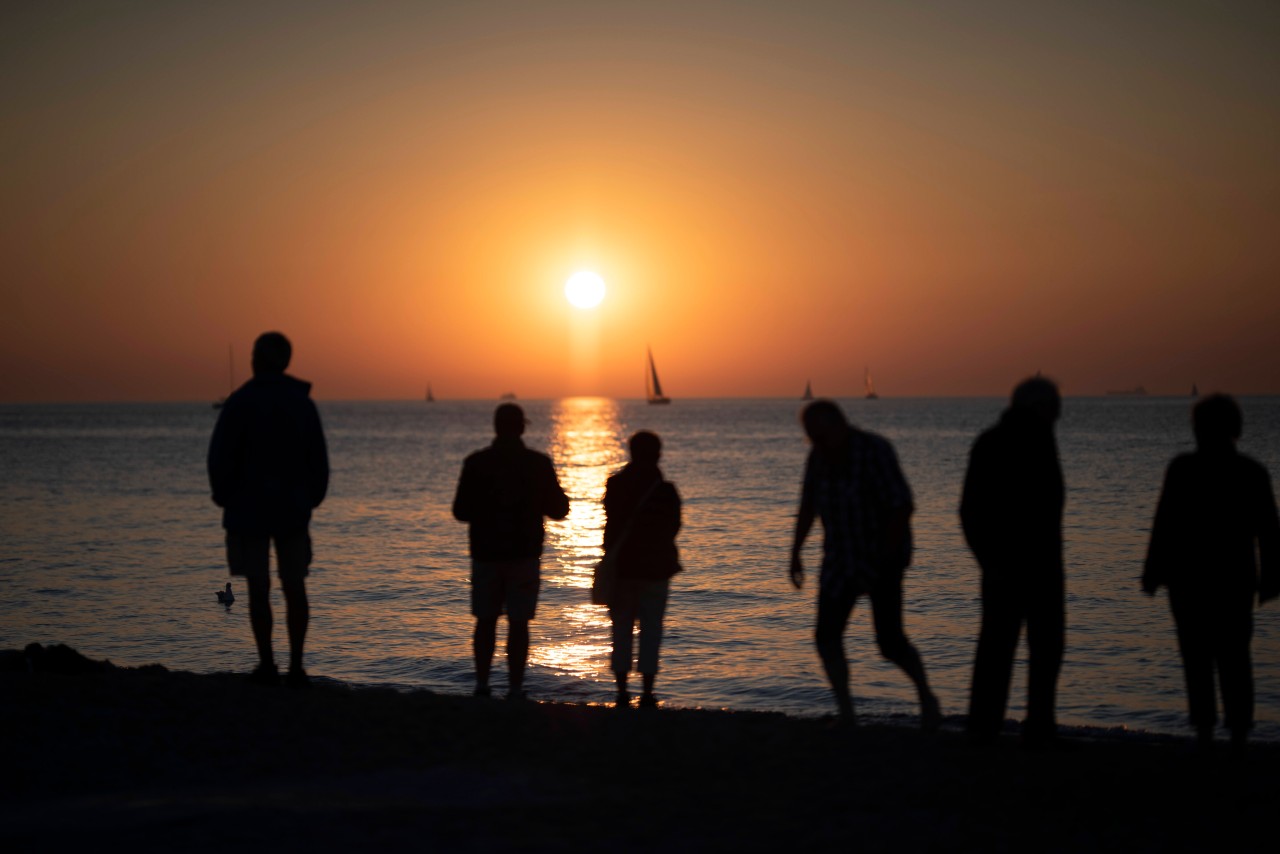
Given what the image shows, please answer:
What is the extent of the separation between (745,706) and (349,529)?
64.8ft

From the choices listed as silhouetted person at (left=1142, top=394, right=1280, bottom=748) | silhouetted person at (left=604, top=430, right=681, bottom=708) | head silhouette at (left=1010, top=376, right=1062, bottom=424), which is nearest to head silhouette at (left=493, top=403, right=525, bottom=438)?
silhouetted person at (left=604, top=430, right=681, bottom=708)

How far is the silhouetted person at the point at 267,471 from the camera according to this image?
22.7 ft

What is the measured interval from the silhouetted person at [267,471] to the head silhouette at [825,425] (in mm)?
2978

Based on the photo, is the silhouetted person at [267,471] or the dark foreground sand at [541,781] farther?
the silhouetted person at [267,471]

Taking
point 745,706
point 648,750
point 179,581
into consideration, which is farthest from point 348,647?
point 648,750

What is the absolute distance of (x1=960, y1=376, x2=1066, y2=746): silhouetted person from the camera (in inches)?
230

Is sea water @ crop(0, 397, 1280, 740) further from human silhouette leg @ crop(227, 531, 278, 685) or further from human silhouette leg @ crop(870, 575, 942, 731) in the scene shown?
human silhouette leg @ crop(227, 531, 278, 685)

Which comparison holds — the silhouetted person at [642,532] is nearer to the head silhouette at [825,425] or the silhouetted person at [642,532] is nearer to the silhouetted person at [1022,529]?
the head silhouette at [825,425]

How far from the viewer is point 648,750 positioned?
6246 millimetres

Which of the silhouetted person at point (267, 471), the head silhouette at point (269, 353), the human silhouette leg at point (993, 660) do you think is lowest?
the human silhouette leg at point (993, 660)

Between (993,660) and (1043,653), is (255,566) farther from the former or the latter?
(1043,653)

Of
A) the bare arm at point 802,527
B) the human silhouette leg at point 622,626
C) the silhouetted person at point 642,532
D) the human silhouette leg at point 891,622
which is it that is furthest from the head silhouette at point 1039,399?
the human silhouette leg at point 622,626

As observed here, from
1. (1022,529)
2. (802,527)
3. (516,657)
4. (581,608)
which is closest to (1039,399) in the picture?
(1022,529)

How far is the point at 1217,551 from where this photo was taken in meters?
5.87
